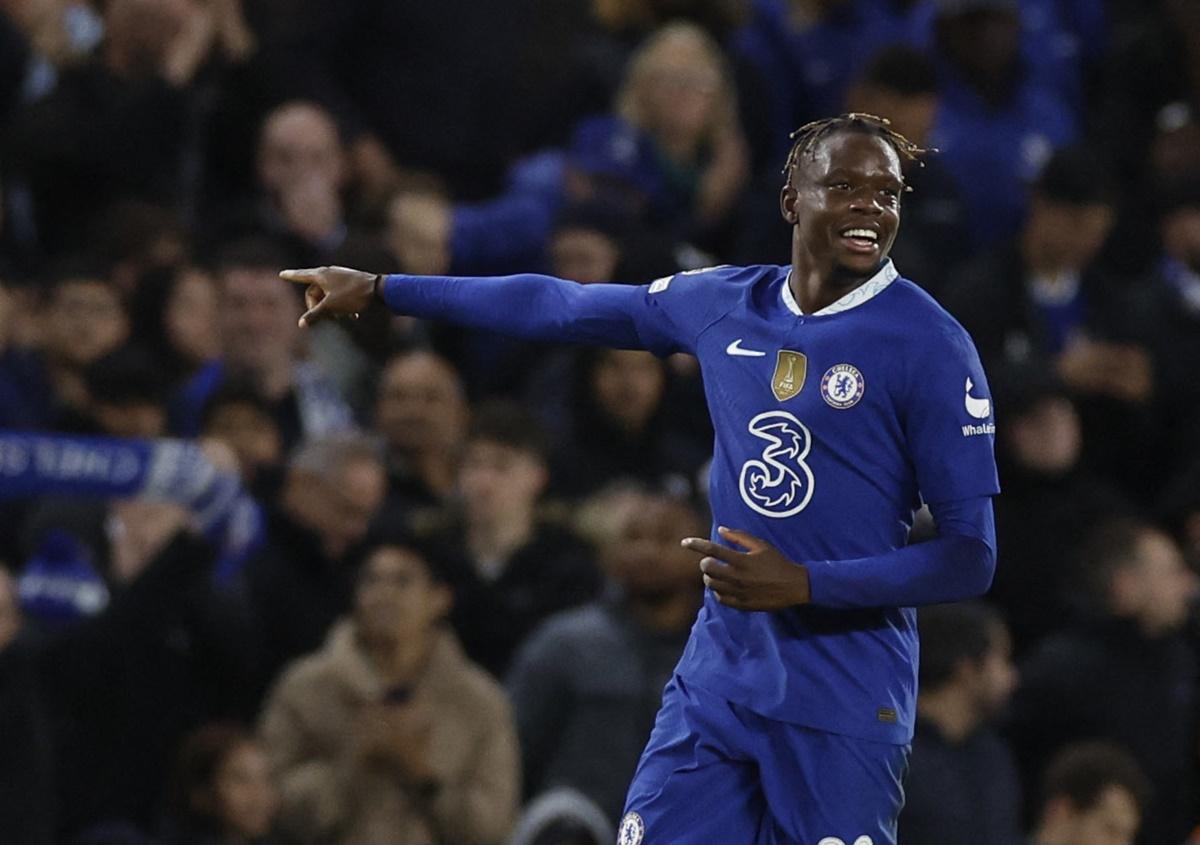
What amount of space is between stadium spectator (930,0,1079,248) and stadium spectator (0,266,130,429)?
3.80m

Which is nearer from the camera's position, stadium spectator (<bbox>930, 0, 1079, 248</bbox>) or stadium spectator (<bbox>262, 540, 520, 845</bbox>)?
stadium spectator (<bbox>262, 540, 520, 845</bbox>)

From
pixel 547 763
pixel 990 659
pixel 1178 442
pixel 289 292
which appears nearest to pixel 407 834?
pixel 547 763

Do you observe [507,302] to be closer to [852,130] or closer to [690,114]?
[852,130]

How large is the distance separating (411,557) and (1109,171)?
4.84 metres

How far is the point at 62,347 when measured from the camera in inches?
341

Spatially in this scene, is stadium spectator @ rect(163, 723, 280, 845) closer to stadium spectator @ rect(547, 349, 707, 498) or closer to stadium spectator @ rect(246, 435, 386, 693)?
stadium spectator @ rect(246, 435, 386, 693)

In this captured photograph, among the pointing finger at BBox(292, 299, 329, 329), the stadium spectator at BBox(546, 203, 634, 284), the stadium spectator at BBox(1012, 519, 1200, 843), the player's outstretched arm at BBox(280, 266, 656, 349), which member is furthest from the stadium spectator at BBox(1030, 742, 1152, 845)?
the pointing finger at BBox(292, 299, 329, 329)

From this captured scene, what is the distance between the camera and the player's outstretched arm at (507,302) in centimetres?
538

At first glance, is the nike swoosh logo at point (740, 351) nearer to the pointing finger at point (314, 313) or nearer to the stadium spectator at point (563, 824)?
the pointing finger at point (314, 313)

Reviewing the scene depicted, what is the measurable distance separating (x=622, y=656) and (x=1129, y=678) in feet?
6.04

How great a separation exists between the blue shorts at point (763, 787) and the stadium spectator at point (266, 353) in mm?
3816

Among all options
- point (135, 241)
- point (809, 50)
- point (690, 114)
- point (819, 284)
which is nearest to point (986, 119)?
point (809, 50)

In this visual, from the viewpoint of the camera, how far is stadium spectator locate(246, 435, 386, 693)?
26.5ft

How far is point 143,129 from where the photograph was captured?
973 cm
